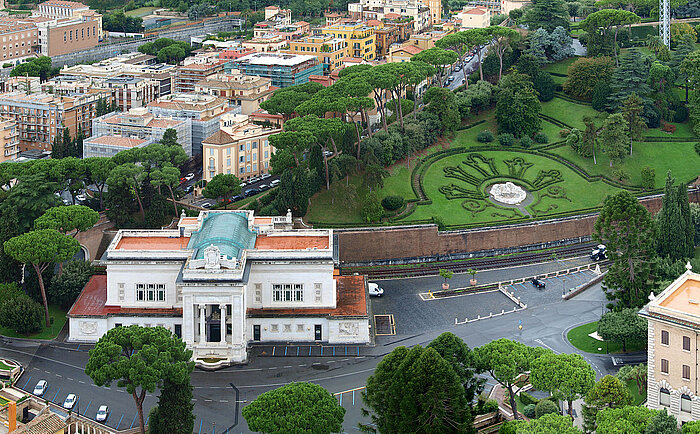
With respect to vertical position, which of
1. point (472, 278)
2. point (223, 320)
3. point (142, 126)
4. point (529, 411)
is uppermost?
point (142, 126)

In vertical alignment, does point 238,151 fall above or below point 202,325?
above

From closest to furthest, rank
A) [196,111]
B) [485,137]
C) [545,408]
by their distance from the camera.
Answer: [545,408] → [485,137] → [196,111]

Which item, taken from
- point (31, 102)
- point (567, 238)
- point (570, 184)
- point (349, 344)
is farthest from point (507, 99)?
point (31, 102)

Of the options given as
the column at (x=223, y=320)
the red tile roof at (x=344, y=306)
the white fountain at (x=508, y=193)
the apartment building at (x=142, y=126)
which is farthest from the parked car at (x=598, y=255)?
the apartment building at (x=142, y=126)

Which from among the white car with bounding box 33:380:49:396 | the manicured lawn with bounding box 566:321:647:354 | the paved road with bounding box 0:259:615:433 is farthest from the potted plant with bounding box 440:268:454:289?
the white car with bounding box 33:380:49:396

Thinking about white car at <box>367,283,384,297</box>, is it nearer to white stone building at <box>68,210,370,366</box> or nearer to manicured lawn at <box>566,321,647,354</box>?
white stone building at <box>68,210,370,366</box>

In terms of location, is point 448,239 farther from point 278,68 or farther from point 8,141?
point 278,68

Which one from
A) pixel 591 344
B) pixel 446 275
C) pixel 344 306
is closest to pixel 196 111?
pixel 446 275

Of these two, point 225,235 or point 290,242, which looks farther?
point 290,242
